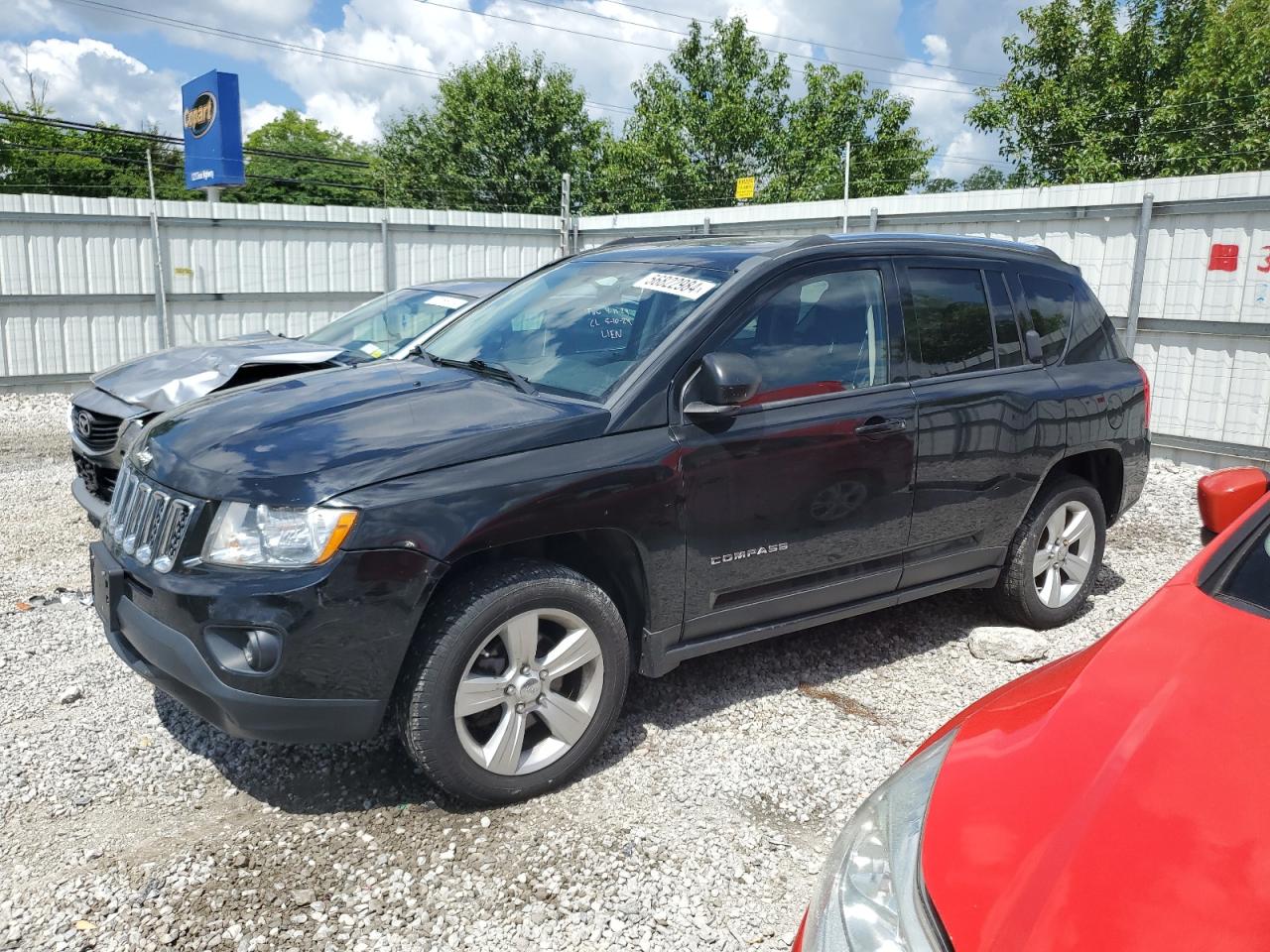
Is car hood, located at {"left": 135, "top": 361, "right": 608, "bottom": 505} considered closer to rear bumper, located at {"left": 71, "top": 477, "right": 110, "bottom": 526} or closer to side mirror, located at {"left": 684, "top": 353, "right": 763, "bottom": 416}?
side mirror, located at {"left": 684, "top": 353, "right": 763, "bottom": 416}

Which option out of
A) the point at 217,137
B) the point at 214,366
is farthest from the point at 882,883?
the point at 217,137

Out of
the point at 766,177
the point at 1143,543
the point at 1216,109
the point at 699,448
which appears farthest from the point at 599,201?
the point at 699,448

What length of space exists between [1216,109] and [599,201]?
20.6 m

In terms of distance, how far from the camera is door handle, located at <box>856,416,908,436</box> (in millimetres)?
3861

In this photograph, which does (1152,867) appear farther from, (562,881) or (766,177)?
(766,177)

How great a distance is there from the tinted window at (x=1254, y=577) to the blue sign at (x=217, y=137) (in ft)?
56.3

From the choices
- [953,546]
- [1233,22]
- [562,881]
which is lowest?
[562,881]

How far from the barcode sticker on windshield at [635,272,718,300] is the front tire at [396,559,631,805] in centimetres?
122

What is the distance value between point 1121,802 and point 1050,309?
3635 millimetres

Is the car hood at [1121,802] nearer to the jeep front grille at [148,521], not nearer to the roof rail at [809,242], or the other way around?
the roof rail at [809,242]

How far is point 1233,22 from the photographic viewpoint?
79.6ft

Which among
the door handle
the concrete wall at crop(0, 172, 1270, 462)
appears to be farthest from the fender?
the concrete wall at crop(0, 172, 1270, 462)

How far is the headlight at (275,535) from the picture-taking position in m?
2.81

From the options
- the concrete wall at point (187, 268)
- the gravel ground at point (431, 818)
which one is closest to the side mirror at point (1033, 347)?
the gravel ground at point (431, 818)
